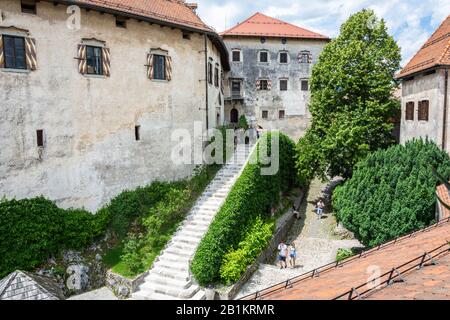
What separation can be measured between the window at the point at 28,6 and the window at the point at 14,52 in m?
1.23

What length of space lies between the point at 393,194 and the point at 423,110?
6764 millimetres

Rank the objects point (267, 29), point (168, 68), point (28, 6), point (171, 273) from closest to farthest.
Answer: point (28, 6) < point (171, 273) < point (168, 68) < point (267, 29)

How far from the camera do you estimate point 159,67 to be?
18750 millimetres

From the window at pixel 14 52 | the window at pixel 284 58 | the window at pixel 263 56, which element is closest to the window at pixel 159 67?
the window at pixel 14 52

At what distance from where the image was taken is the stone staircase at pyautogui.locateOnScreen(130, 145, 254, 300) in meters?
13.9

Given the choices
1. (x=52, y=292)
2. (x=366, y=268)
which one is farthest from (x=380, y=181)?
(x=52, y=292)

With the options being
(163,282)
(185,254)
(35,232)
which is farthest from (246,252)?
(35,232)

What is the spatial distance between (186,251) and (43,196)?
22.6 ft

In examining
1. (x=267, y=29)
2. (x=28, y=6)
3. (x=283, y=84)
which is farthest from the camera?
(x=283, y=84)

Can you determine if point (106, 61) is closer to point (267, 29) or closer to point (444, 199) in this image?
point (444, 199)

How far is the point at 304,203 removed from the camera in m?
25.6

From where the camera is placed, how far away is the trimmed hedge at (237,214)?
1458cm

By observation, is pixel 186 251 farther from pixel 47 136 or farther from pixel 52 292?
pixel 47 136

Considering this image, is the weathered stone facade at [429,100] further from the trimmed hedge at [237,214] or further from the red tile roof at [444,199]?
the trimmed hedge at [237,214]
